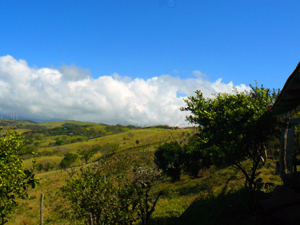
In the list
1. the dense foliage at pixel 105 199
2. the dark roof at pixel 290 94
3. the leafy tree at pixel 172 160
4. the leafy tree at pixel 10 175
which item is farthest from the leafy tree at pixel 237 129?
the leafy tree at pixel 172 160

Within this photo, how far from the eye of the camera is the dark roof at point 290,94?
7320mm

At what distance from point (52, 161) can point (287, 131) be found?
4706 inches

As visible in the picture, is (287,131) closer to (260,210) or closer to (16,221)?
(260,210)

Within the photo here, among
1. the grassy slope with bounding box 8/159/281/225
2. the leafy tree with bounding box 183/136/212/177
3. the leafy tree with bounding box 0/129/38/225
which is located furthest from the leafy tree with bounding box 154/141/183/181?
the leafy tree with bounding box 0/129/38/225

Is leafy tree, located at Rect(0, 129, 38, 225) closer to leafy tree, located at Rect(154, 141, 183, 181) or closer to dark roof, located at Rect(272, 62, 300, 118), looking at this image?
dark roof, located at Rect(272, 62, 300, 118)

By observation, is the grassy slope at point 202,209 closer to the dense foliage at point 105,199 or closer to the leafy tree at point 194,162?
the dense foliage at point 105,199

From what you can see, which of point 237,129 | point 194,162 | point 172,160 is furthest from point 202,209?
point 194,162

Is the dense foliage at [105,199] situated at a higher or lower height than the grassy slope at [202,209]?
higher

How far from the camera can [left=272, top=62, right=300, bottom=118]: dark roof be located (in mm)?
7320

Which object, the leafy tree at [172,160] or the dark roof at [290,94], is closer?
the dark roof at [290,94]

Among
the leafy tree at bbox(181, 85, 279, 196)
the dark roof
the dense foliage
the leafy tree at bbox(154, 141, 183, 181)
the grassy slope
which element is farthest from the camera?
the leafy tree at bbox(154, 141, 183, 181)

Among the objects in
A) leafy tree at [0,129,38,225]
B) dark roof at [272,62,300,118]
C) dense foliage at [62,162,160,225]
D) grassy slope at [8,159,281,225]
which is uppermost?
dark roof at [272,62,300,118]

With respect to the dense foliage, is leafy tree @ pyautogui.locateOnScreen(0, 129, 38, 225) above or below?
above

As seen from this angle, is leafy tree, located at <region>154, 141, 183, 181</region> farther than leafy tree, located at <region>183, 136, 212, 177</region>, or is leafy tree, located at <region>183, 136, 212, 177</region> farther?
leafy tree, located at <region>183, 136, 212, 177</region>
